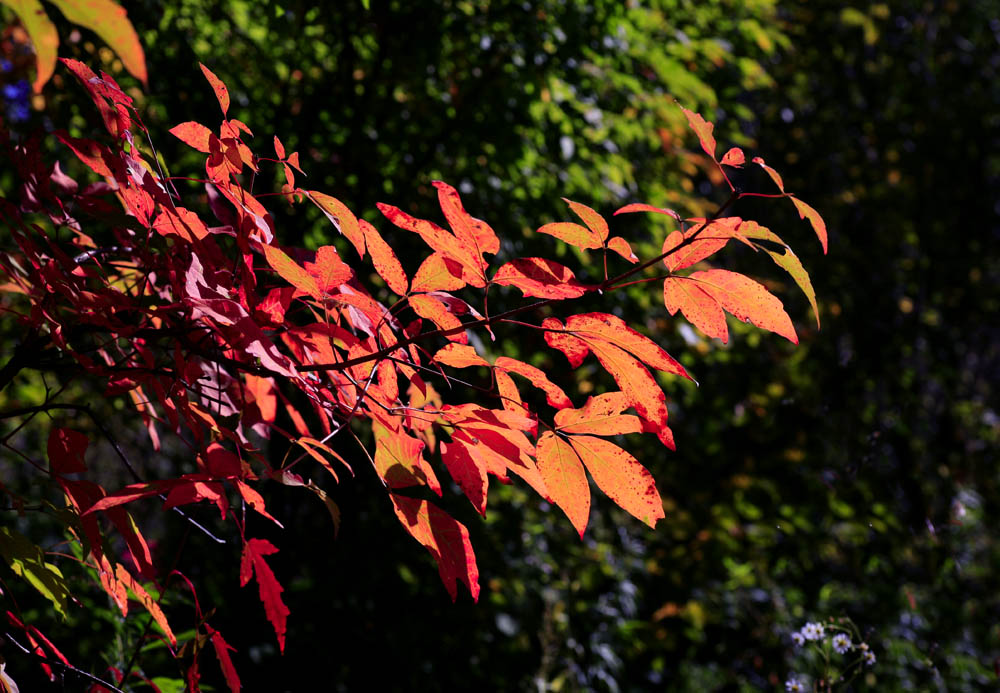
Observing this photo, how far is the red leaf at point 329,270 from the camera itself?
66 cm

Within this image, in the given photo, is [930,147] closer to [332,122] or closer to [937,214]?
[937,214]

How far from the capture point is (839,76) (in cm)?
551

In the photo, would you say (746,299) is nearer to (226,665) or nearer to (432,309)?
(432,309)

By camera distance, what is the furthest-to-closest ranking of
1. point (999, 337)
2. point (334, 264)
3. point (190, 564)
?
point (999, 337)
point (190, 564)
point (334, 264)

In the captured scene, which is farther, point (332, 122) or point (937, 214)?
point (937, 214)

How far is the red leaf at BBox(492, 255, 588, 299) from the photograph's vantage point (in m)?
0.62

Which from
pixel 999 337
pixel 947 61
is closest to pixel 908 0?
pixel 947 61

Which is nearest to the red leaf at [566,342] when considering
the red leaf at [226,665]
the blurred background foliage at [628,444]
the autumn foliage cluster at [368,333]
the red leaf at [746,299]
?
the autumn foliage cluster at [368,333]

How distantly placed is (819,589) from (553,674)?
3.38ft

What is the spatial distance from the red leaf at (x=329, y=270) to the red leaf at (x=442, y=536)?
0.19 meters

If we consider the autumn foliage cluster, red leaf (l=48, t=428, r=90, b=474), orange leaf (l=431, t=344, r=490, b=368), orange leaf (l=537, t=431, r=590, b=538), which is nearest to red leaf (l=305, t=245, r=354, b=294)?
the autumn foliage cluster

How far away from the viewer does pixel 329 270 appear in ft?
2.16

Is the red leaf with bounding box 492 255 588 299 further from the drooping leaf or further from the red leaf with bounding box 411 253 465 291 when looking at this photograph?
the drooping leaf

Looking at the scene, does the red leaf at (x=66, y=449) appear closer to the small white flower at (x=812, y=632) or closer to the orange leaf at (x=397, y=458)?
the orange leaf at (x=397, y=458)
